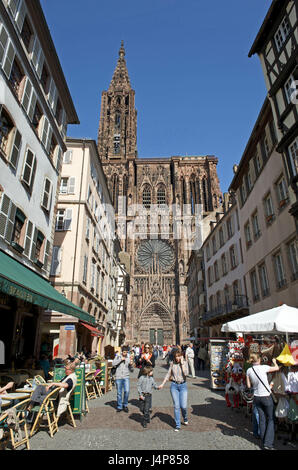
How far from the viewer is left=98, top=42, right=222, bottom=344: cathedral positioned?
49500 millimetres

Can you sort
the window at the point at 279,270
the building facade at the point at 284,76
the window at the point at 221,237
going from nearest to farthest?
1. the building facade at the point at 284,76
2. the window at the point at 279,270
3. the window at the point at 221,237

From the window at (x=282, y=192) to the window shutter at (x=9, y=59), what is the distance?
10.2 m

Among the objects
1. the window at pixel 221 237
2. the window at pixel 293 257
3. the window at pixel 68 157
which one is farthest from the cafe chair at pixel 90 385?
the window at pixel 221 237

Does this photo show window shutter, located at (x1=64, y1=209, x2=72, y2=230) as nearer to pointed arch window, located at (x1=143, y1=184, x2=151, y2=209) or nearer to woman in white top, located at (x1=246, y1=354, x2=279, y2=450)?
woman in white top, located at (x1=246, y1=354, x2=279, y2=450)

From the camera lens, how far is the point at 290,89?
412 inches

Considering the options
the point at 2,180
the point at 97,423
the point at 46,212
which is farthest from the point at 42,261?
the point at 97,423

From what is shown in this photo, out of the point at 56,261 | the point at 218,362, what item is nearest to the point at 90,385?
the point at 218,362

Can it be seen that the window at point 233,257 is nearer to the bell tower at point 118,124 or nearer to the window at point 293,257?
the window at point 293,257

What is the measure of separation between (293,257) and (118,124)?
209 feet

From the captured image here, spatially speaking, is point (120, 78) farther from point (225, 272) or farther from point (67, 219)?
point (67, 219)

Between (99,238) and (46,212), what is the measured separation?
10374 millimetres

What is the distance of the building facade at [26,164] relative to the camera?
29.3 ft

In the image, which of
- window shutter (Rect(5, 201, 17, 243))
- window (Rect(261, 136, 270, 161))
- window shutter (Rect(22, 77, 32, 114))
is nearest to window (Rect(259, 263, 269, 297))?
window (Rect(261, 136, 270, 161))
